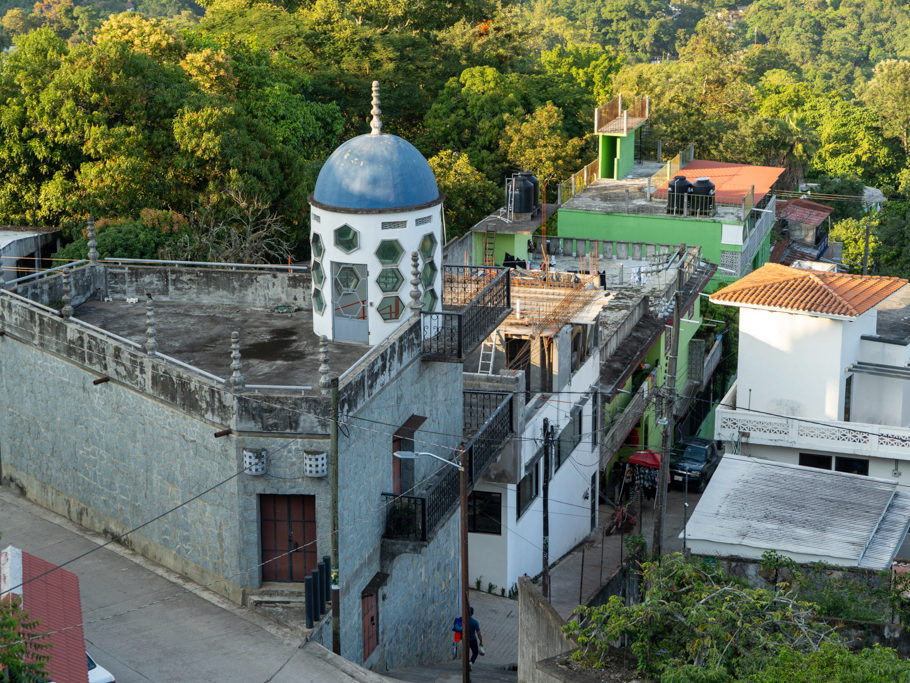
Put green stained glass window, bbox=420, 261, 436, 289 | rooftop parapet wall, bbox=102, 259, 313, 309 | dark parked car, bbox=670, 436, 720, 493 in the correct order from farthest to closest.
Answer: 1. dark parked car, bbox=670, 436, 720, 493
2. rooftop parapet wall, bbox=102, 259, 313, 309
3. green stained glass window, bbox=420, 261, 436, 289

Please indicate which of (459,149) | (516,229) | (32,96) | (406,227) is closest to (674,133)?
(459,149)

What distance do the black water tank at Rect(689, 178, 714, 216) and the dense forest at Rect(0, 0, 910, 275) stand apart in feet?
28.2

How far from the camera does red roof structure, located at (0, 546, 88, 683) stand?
66.4 feet

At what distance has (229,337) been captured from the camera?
29078 mm

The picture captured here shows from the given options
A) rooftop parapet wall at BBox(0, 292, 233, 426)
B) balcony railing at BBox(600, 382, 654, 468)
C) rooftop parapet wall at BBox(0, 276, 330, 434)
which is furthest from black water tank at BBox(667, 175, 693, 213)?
rooftop parapet wall at BBox(0, 292, 233, 426)

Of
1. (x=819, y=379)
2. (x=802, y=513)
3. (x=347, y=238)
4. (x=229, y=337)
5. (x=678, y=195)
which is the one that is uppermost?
(x=347, y=238)

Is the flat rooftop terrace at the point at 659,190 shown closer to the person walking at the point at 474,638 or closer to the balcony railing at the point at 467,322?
the balcony railing at the point at 467,322

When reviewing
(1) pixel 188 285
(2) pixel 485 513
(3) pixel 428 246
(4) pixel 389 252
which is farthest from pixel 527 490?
(1) pixel 188 285

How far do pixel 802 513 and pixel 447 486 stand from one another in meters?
12.3

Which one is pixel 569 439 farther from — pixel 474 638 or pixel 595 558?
pixel 474 638

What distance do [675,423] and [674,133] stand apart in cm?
2892

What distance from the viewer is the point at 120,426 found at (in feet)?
87.2

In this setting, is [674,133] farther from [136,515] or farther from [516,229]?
[136,515]

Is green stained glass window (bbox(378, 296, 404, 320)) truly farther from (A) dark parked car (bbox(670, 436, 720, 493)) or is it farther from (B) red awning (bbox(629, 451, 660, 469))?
(A) dark parked car (bbox(670, 436, 720, 493))
